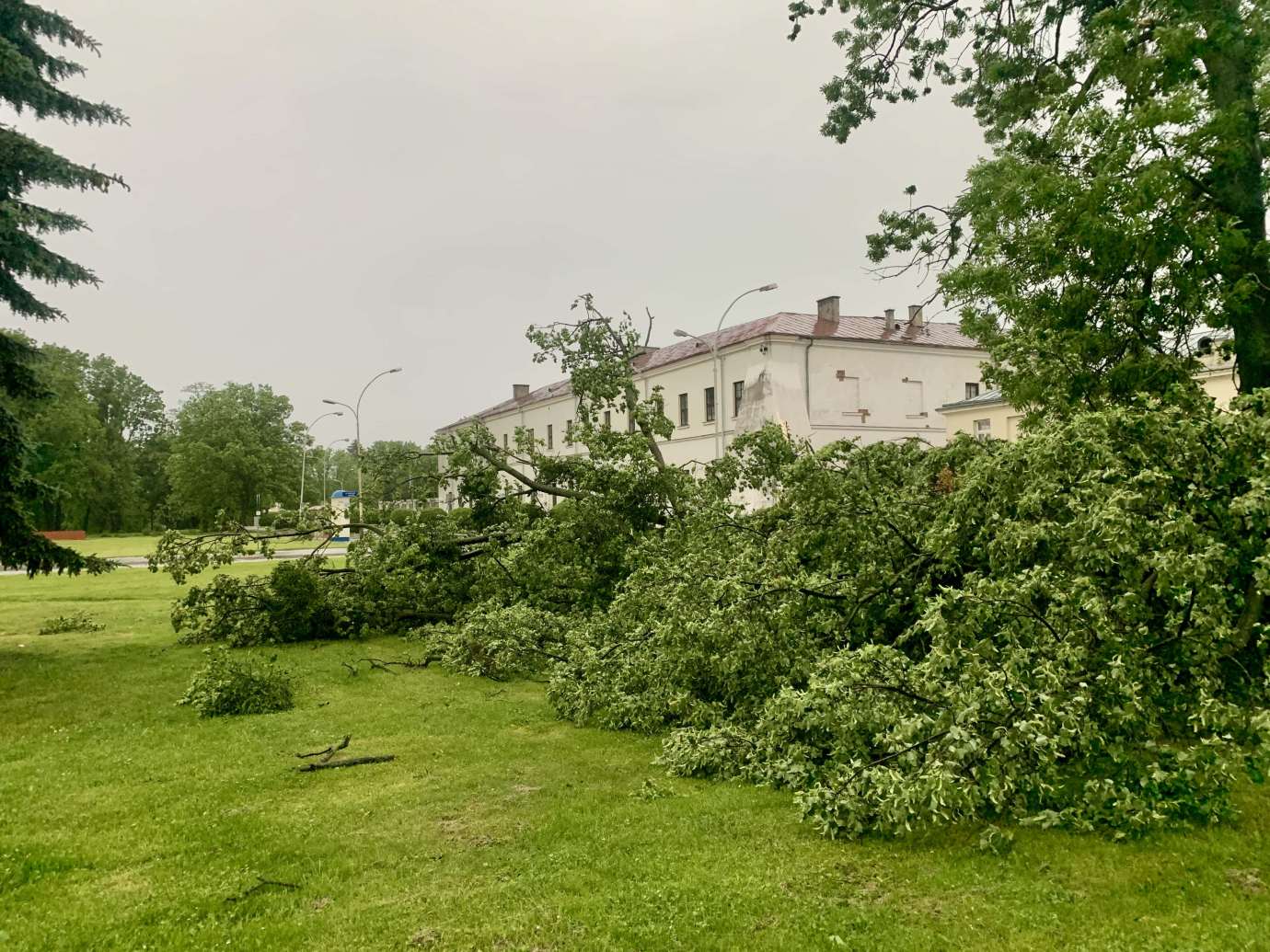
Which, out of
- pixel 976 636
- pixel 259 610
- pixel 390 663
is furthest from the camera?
pixel 259 610

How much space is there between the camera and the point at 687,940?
3.82m

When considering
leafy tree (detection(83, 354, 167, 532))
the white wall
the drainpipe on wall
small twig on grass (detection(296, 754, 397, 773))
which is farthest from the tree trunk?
leafy tree (detection(83, 354, 167, 532))

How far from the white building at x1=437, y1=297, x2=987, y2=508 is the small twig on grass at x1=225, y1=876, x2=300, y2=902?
105 ft

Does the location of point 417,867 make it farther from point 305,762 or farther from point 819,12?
point 819,12

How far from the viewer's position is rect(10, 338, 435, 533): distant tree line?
62.0m

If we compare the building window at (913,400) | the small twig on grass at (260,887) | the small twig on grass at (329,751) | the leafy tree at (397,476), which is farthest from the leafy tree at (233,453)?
the small twig on grass at (260,887)

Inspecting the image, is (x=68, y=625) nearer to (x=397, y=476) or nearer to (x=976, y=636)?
(x=397, y=476)

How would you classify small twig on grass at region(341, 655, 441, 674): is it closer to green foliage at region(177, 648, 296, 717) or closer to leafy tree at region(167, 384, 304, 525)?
green foliage at region(177, 648, 296, 717)

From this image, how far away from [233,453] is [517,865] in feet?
220

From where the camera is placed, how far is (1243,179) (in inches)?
327

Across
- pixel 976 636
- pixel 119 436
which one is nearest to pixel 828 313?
pixel 976 636

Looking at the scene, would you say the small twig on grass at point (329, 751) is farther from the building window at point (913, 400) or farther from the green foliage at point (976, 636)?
the building window at point (913, 400)

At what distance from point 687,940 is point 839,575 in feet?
13.8

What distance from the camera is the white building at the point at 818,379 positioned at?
124ft
